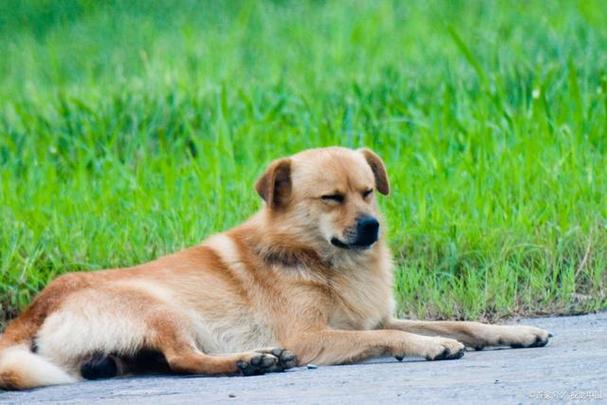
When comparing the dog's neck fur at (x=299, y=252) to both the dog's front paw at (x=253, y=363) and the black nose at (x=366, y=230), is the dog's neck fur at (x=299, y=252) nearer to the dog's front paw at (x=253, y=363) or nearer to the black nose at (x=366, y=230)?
the black nose at (x=366, y=230)

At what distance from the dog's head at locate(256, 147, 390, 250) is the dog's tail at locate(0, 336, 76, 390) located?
1393 millimetres

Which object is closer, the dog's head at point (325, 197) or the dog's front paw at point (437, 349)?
the dog's front paw at point (437, 349)

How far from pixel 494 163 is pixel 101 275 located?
130 inches

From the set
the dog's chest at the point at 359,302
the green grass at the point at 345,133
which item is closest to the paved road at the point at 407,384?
the dog's chest at the point at 359,302

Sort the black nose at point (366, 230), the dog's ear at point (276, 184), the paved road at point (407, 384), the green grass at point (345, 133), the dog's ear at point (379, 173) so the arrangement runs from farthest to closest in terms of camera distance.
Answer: the green grass at point (345, 133), the dog's ear at point (379, 173), the dog's ear at point (276, 184), the black nose at point (366, 230), the paved road at point (407, 384)

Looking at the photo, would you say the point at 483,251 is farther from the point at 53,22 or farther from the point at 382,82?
the point at 53,22

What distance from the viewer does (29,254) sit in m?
7.69

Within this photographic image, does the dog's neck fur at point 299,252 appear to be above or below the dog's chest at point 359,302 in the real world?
above

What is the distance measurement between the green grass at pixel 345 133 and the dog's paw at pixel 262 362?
1.65m

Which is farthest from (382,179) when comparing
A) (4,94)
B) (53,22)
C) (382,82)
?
(53,22)

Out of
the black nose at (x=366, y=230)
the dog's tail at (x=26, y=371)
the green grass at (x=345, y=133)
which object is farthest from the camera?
the green grass at (x=345, y=133)

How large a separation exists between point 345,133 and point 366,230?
3.76 meters

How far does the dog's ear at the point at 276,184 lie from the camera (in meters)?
6.42

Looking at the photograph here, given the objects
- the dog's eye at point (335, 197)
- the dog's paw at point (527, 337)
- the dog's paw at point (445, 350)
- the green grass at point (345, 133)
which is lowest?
the dog's paw at point (527, 337)
